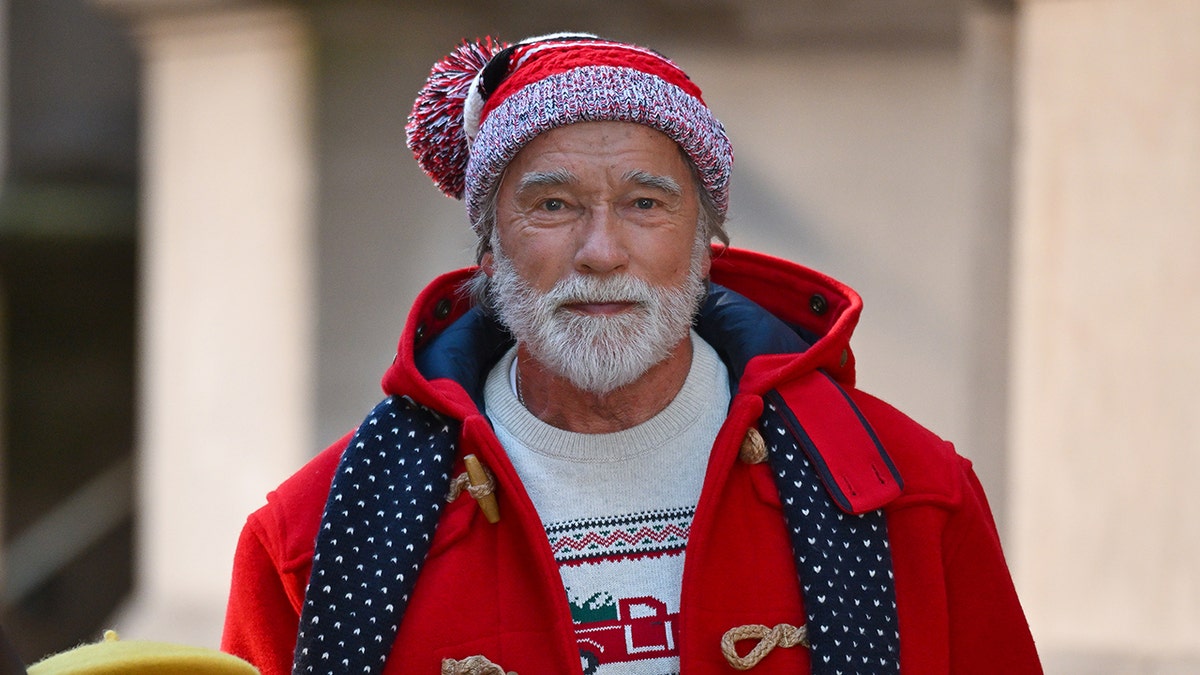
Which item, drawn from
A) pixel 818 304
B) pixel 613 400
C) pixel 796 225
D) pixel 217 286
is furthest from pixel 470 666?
pixel 217 286

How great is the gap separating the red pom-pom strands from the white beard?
381mm

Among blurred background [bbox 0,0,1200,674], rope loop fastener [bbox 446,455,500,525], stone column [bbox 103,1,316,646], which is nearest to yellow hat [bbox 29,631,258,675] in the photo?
rope loop fastener [bbox 446,455,500,525]

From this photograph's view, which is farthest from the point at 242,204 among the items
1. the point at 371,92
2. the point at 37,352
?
the point at 37,352

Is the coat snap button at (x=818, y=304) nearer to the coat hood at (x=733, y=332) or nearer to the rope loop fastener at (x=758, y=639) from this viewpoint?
the coat hood at (x=733, y=332)

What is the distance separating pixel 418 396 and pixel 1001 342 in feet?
8.74

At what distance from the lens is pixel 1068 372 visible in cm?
426

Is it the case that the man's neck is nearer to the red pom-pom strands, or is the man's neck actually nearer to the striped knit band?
the striped knit band

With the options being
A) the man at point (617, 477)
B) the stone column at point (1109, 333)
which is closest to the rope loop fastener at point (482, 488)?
the man at point (617, 477)

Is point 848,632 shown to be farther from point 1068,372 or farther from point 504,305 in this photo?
point 1068,372

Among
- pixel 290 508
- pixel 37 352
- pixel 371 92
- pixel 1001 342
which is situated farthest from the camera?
pixel 37 352

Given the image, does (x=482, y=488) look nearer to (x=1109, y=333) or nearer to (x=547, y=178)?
(x=547, y=178)

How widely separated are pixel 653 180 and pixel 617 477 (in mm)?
509

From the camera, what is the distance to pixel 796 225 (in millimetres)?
5031

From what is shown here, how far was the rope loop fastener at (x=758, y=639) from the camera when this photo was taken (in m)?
2.16
